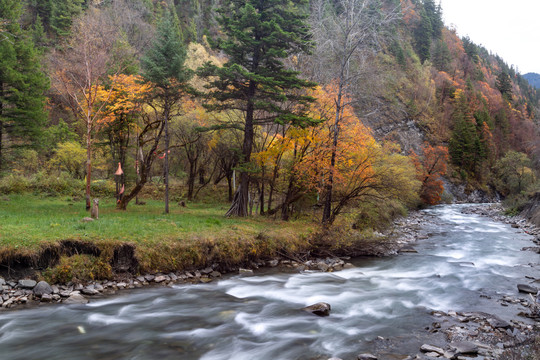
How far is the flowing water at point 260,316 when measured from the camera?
7562 mm

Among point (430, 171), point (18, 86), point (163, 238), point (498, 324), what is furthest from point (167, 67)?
point (430, 171)

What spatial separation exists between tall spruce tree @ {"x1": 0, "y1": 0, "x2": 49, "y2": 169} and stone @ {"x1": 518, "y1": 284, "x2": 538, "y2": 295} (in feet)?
86.4

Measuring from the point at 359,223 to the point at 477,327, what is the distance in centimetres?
1422

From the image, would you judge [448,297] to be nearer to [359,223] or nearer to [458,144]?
[359,223]

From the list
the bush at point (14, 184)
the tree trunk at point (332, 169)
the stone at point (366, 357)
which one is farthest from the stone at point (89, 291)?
the bush at point (14, 184)

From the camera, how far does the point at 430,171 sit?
164ft

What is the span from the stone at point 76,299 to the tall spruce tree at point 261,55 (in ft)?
31.8

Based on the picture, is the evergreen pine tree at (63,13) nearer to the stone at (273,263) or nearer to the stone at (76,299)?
the stone at (273,263)

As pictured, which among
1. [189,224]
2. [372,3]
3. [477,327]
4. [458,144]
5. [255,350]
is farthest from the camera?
[458,144]

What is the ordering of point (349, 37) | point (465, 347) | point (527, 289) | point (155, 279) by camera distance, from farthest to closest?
point (349, 37)
point (527, 289)
point (155, 279)
point (465, 347)

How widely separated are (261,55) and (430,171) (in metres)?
40.4

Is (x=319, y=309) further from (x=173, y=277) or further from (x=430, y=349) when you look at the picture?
(x=173, y=277)

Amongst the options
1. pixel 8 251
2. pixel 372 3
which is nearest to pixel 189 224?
pixel 8 251

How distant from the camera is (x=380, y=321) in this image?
9.43 meters
